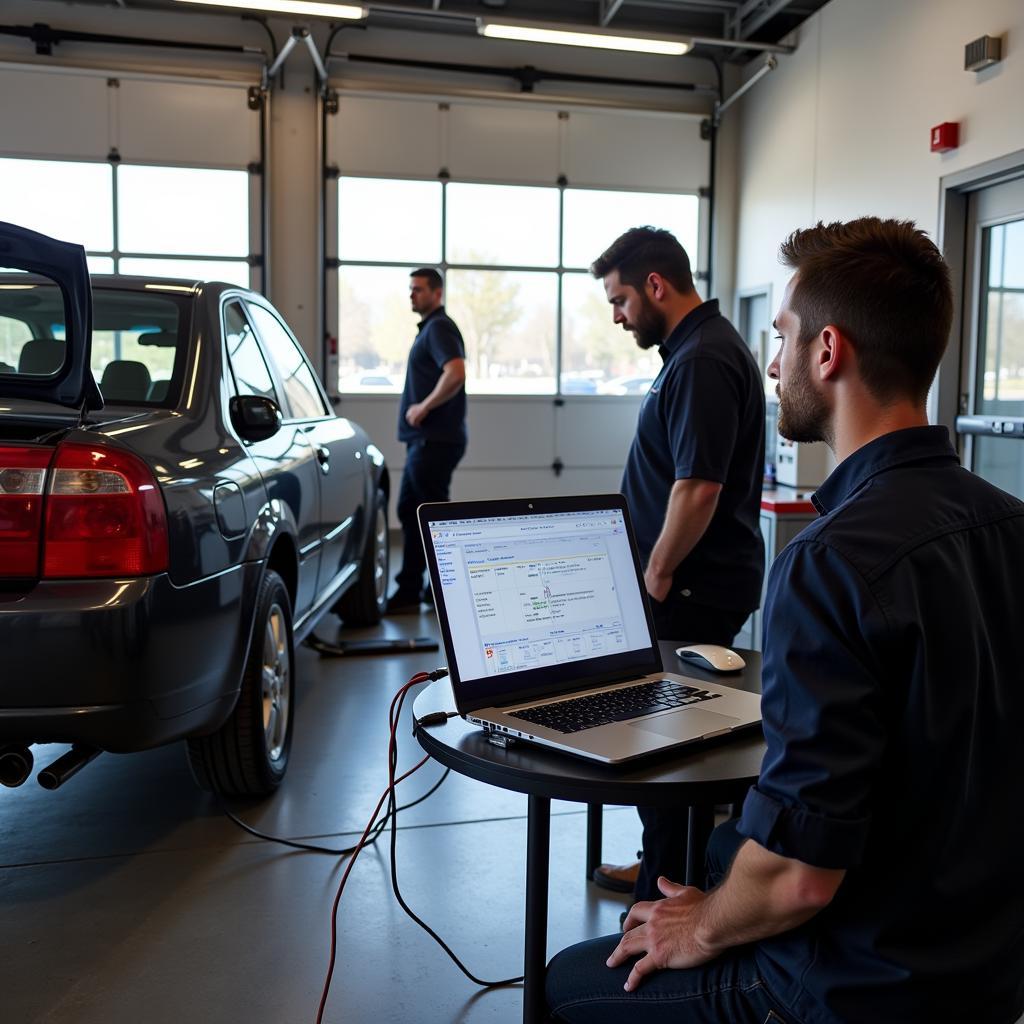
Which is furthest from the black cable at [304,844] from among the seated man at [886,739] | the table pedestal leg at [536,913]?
the seated man at [886,739]

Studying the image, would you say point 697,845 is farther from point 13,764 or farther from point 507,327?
point 507,327

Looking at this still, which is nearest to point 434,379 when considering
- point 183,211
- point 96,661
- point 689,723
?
point 96,661

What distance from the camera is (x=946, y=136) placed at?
21.2 ft

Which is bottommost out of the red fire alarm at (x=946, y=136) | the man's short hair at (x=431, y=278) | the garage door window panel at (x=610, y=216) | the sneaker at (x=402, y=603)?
the sneaker at (x=402, y=603)

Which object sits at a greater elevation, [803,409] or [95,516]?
[803,409]

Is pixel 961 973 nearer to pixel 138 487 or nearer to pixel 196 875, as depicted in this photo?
pixel 138 487

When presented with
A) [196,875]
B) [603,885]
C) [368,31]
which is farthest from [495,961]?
[368,31]

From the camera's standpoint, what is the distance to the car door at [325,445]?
3959 mm

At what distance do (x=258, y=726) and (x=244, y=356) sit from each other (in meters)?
1.25

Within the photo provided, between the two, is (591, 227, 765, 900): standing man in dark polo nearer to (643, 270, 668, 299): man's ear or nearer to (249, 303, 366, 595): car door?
(643, 270, 668, 299): man's ear

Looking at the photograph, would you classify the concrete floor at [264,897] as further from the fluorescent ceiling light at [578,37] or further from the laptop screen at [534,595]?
the fluorescent ceiling light at [578,37]

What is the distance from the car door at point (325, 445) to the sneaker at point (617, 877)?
174 cm

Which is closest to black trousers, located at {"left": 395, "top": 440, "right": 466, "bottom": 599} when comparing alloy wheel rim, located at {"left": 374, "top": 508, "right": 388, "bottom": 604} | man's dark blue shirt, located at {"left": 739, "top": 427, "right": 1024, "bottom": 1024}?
alloy wheel rim, located at {"left": 374, "top": 508, "right": 388, "bottom": 604}

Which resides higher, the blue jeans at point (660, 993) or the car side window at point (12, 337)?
the car side window at point (12, 337)
